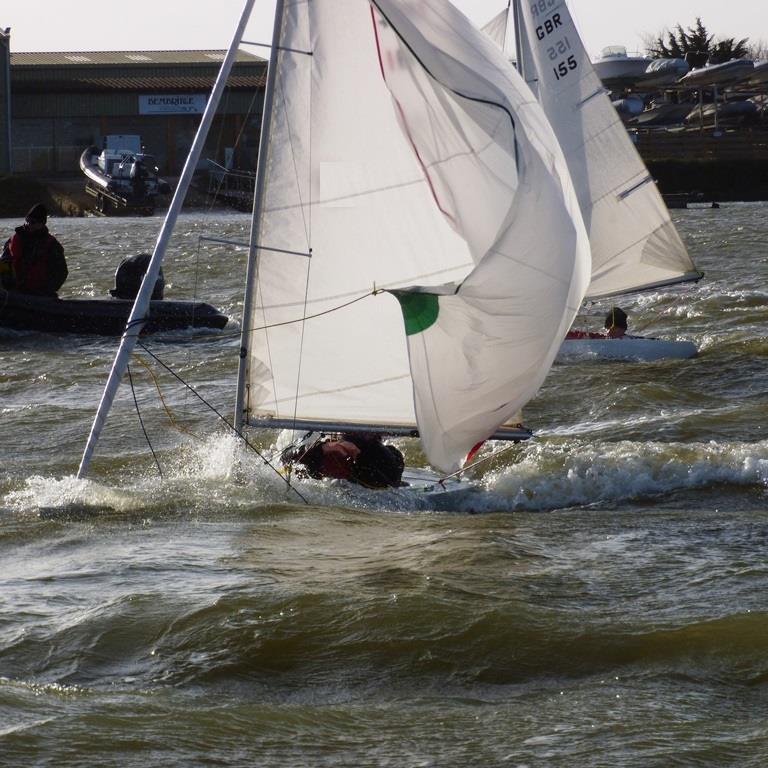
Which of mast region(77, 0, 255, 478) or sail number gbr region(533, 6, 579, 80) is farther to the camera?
sail number gbr region(533, 6, 579, 80)

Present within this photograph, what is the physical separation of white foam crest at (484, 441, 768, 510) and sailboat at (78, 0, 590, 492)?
2.55 ft

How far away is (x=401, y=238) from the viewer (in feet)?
29.2

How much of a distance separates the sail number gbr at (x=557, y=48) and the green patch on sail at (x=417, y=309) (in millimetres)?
7491

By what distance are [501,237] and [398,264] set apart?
0.87 metres

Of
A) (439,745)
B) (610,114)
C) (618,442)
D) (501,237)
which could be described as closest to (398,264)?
(501,237)

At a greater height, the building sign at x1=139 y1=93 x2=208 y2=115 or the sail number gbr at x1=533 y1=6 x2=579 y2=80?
the building sign at x1=139 y1=93 x2=208 y2=115

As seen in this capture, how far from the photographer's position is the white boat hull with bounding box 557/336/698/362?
50.8ft

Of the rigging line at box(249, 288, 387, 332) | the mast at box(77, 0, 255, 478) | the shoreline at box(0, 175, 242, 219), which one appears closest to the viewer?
the mast at box(77, 0, 255, 478)

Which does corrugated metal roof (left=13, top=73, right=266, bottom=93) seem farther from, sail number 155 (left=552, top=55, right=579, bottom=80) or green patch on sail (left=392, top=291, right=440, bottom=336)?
green patch on sail (left=392, top=291, right=440, bottom=336)

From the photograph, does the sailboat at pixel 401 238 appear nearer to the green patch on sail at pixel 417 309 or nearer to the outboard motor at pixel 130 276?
the green patch on sail at pixel 417 309

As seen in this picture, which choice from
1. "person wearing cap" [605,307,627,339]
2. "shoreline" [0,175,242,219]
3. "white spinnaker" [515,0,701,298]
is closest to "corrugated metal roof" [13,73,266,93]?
"shoreline" [0,175,242,219]

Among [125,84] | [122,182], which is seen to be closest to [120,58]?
[125,84]

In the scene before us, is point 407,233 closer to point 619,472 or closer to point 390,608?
point 619,472

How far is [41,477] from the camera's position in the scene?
10.2 metres
